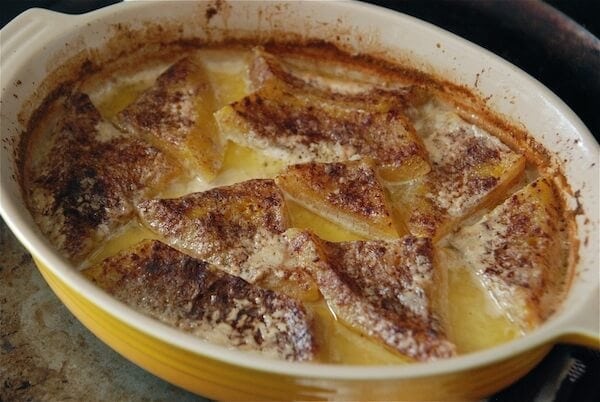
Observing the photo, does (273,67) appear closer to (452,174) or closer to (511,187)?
(452,174)

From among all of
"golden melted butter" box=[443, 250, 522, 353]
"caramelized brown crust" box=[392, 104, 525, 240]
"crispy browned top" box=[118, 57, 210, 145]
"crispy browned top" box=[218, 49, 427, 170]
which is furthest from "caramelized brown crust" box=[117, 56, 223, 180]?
"golden melted butter" box=[443, 250, 522, 353]

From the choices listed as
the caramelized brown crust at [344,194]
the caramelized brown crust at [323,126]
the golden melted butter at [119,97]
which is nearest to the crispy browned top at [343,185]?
the caramelized brown crust at [344,194]

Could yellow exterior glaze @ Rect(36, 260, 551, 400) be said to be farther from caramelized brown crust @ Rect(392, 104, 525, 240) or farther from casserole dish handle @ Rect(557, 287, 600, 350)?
caramelized brown crust @ Rect(392, 104, 525, 240)

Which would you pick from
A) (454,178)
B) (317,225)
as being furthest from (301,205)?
(454,178)

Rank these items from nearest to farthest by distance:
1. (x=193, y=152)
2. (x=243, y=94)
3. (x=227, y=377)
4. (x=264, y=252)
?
(x=227, y=377)
(x=264, y=252)
(x=193, y=152)
(x=243, y=94)

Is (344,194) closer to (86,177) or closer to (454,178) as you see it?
(454,178)

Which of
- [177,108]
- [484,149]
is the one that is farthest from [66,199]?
[484,149]
